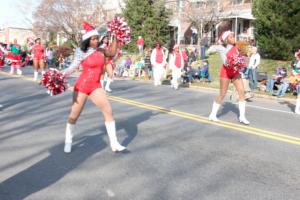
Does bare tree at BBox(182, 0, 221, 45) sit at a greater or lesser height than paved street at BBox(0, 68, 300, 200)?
greater

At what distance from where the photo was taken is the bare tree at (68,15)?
47375 mm

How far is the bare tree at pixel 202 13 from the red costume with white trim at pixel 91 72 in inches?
1302

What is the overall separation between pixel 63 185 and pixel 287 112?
8433mm

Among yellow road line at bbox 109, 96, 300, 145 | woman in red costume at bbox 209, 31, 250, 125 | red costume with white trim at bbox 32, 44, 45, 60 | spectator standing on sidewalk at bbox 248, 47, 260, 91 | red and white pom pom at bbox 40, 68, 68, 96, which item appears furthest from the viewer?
red costume with white trim at bbox 32, 44, 45, 60

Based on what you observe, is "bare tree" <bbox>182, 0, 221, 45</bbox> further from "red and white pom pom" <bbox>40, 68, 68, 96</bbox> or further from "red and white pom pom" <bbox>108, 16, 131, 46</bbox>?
"red and white pom pom" <bbox>40, 68, 68, 96</bbox>

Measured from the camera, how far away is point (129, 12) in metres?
41.8

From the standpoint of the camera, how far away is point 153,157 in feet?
21.1

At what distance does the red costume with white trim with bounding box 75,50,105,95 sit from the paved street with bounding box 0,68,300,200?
1000 millimetres

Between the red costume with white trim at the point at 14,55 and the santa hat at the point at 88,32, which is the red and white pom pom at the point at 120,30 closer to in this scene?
the santa hat at the point at 88,32

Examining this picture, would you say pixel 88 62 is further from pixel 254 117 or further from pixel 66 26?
pixel 66 26

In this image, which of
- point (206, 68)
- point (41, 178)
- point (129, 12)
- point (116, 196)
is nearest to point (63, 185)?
point (41, 178)

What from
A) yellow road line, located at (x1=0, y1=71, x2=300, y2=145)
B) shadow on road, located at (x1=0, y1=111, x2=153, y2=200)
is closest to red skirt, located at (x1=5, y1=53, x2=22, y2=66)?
yellow road line, located at (x1=0, y1=71, x2=300, y2=145)

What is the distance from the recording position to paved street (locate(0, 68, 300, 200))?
4.98 metres

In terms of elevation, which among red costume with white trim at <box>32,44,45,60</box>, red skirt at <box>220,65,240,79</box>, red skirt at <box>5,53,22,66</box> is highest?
red costume with white trim at <box>32,44,45,60</box>
